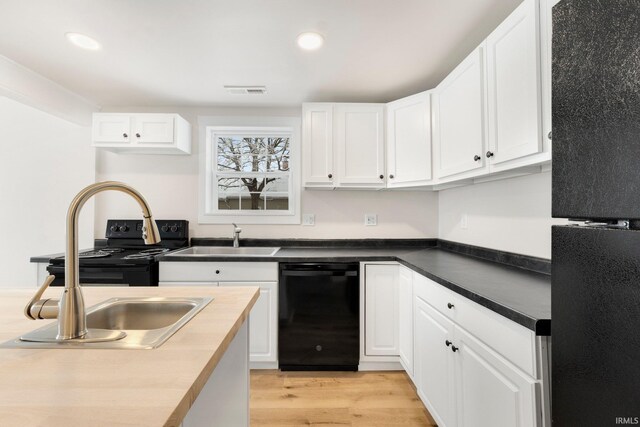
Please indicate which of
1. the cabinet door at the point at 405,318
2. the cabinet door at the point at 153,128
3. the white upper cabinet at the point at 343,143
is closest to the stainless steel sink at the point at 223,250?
the white upper cabinet at the point at 343,143

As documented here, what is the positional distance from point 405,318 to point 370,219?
3.45 feet

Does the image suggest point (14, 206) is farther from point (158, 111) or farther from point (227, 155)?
point (227, 155)

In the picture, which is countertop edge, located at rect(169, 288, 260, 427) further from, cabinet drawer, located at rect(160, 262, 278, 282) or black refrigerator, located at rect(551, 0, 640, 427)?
cabinet drawer, located at rect(160, 262, 278, 282)

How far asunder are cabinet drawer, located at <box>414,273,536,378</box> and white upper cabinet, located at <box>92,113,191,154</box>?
2470 mm

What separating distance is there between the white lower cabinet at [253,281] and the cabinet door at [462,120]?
1505 millimetres

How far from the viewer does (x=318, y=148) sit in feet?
8.64

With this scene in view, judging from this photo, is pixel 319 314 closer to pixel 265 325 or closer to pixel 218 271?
pixel 265 325

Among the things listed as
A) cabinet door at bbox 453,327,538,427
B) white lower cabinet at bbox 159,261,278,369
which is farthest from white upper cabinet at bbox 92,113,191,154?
cabinet door at bbox 453,327,538,427

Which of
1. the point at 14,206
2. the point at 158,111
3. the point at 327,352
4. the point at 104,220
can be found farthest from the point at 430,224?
the point at 14,206

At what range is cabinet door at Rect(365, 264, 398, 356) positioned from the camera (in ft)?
7.63

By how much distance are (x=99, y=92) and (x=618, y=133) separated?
11.4 feet

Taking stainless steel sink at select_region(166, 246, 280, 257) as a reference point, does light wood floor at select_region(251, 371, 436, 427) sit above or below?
below

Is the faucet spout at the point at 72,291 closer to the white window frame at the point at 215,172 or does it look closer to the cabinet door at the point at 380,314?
the cabinet door at the point at 380,314

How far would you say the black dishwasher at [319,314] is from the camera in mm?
2309
